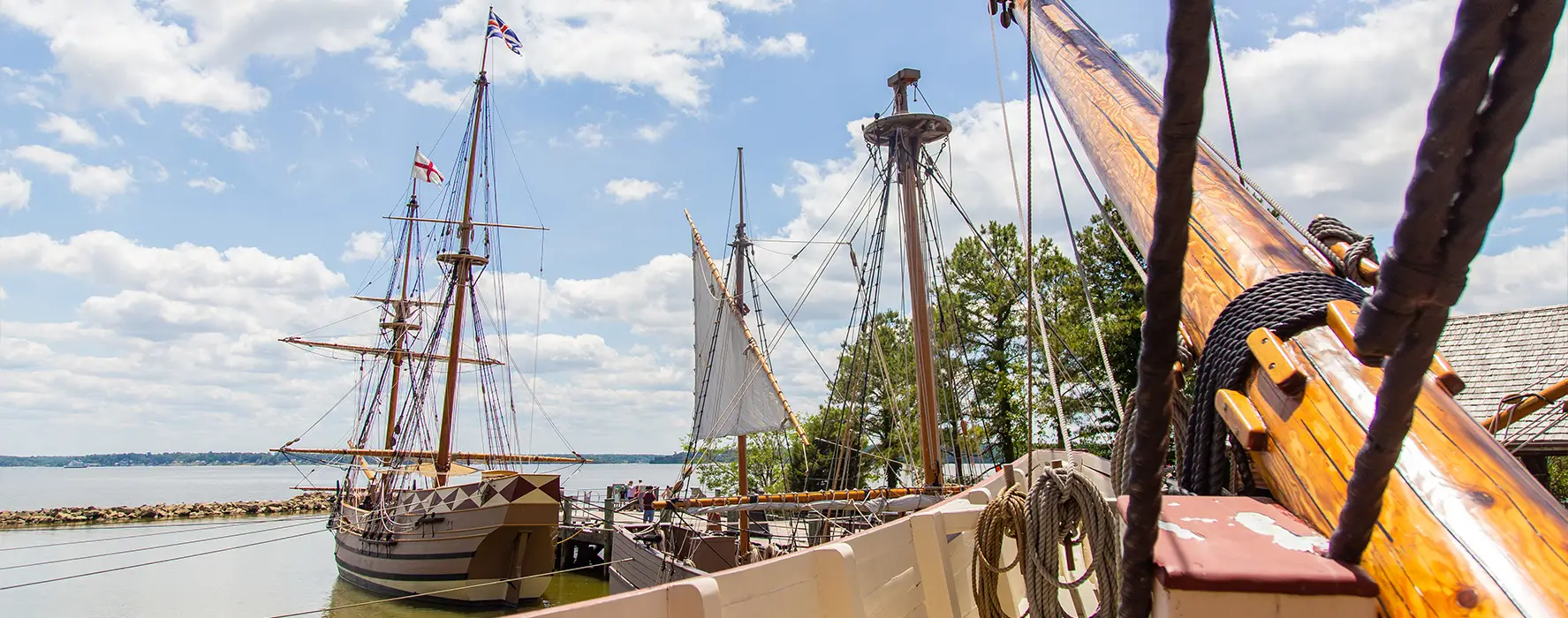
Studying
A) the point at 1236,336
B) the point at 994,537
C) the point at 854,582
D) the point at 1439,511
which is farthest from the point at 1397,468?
the point at 854,582

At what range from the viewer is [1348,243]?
248 centimetres

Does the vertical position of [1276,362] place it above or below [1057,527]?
above

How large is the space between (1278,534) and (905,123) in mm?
15080

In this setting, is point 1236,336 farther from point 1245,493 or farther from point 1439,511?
point 1439,511

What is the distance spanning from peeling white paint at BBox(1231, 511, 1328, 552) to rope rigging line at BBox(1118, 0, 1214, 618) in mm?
403

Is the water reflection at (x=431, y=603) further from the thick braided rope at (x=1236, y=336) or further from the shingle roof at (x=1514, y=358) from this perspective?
the shingle roof at (x=1514, y=358)

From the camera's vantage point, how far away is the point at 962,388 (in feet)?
85.0

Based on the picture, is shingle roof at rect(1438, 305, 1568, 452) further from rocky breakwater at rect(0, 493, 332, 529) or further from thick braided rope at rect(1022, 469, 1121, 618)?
rocky breakwater at rect(0, 493, 332, 529)

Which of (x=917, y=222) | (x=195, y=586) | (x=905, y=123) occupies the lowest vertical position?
(x=195, y=586)

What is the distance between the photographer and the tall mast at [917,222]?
45.8ft

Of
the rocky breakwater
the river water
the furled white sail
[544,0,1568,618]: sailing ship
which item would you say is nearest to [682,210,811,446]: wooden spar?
the furled white sail

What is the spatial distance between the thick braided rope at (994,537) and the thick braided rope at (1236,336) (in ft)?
2.84

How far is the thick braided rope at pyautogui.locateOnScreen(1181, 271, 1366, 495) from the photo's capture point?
2057mm

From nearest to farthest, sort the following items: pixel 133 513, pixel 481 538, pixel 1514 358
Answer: pixel 1514 358 < pixel 481 538 < pixel 133 513
